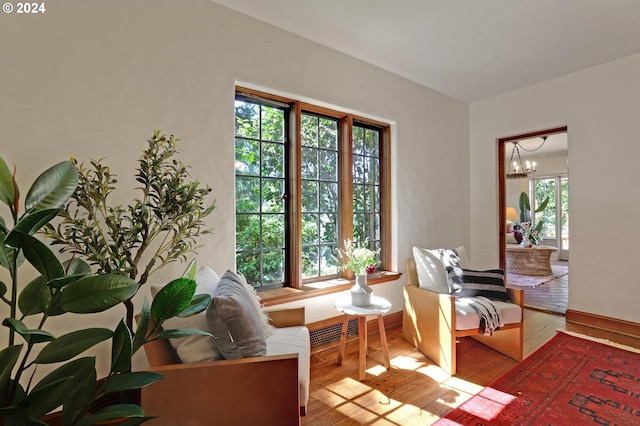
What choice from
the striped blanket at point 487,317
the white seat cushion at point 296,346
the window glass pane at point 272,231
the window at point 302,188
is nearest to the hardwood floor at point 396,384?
the striped blanket at point 487,317

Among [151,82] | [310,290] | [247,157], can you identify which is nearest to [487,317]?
[310,290]

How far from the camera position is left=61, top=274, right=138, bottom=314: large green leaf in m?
0.84

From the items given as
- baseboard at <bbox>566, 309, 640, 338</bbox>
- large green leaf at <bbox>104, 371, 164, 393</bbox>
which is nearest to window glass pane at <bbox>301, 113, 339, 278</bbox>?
large green leaf at <bbox>104, 371, 164, 393</bbox>

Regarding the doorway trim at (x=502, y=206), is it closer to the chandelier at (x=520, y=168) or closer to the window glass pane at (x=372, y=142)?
the window glass pane at (x=372, y=142)

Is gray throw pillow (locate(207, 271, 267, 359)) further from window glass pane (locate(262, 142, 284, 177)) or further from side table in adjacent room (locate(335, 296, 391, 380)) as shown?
window glass pane (locate(262, 142, 284, 177))

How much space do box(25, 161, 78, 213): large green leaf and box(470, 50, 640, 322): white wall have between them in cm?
436

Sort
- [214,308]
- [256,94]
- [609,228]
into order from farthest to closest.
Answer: [609,228] < [256,94] < [214,308]

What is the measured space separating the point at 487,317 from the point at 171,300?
2.30 metres

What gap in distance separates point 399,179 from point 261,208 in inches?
63.2

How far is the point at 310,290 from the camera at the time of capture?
8.64ft

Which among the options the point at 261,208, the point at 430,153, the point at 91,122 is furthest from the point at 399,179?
the point at 91,122

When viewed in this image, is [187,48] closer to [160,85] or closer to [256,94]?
[160,85]

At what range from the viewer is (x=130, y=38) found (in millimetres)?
1901

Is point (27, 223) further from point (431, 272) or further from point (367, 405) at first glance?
point (431, 272)
